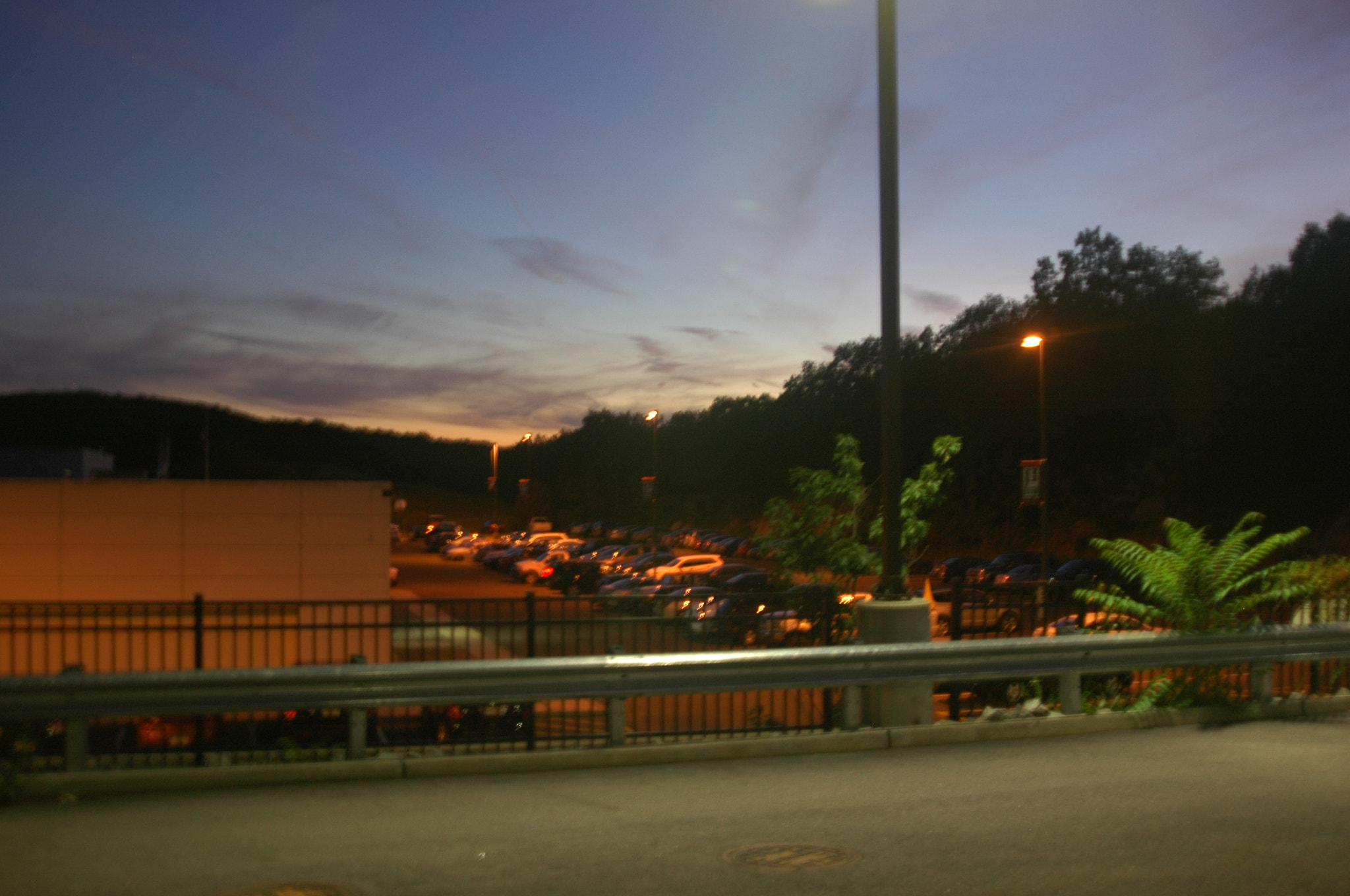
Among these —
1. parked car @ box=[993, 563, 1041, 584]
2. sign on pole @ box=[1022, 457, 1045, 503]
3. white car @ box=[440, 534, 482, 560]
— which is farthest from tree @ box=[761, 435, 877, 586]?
white car @ box=[440, 534, 482, 560]

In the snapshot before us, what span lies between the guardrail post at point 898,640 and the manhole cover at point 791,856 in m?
3.22

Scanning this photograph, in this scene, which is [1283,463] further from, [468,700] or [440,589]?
[468,700]

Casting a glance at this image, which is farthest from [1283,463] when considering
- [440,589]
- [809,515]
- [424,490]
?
[424,490]

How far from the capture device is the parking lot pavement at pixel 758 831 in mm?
5621

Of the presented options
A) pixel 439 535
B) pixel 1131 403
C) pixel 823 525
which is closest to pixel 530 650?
pixel 823 525

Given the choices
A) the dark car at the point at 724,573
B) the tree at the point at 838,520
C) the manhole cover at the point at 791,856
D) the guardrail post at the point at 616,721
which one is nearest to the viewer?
the manhole cover at the point at 791,856

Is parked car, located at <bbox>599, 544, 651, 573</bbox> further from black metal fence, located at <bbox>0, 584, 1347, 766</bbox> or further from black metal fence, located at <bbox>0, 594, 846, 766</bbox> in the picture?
black metal fence, located at <bbox>0, 594, 846, 766</bbox>

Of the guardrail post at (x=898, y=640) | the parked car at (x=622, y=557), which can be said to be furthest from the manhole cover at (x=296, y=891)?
the parked car at (x=622, y=557)

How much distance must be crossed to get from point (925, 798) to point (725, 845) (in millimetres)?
1731

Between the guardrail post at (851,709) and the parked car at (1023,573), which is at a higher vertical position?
the guardrail post at (851,709)

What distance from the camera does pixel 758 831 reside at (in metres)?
6.60

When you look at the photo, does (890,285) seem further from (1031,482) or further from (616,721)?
(1031,482)

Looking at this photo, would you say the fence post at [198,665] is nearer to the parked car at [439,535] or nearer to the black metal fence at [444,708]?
the black metal fence at [444,708]

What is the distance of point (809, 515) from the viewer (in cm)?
1380
